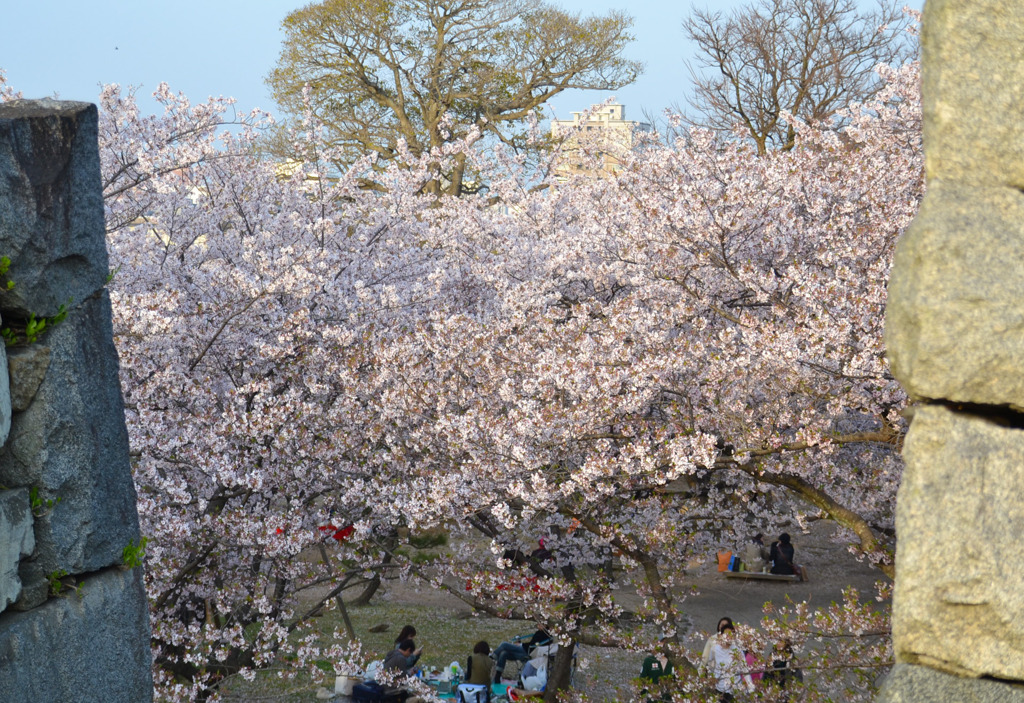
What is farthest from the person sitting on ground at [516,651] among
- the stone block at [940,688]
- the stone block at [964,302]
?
the stone block at [964,302]

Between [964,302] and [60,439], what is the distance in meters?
2.96

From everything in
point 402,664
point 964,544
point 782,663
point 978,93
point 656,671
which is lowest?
point 402,664

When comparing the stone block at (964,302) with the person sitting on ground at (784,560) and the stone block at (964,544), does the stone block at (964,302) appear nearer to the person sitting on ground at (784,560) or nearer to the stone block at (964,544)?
the stone block at (964,544)

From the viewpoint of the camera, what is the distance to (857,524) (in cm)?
627

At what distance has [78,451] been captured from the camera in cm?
330

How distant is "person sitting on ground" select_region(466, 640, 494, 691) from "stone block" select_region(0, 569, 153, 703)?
603 cm

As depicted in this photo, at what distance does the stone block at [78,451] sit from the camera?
317 centimetres

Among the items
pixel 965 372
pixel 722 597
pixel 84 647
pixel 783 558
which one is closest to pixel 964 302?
pixel 965 372

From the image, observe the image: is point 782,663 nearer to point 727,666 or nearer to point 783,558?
point 727,666

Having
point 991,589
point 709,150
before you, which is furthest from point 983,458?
point 709,150

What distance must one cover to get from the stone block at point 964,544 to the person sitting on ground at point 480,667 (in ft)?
25.7

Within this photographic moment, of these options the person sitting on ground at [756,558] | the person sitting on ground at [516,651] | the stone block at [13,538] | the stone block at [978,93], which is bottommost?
the person sitting on ground at [756,558]

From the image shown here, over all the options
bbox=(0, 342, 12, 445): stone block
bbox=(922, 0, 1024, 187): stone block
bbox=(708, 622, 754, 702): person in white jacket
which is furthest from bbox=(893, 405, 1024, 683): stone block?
bbox=(708, 622, 754, 702): person in white jacket

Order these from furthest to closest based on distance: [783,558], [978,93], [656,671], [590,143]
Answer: [783,558] → [590,143] → [656,671] → [978,93]
